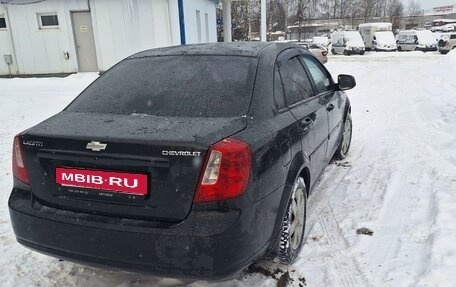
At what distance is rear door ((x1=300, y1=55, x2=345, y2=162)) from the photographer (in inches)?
161

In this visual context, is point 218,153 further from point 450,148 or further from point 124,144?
point 450,148

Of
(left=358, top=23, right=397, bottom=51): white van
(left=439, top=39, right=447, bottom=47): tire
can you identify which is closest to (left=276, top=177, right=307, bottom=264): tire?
(left=439, top=39, right=447, bottom=47): tire

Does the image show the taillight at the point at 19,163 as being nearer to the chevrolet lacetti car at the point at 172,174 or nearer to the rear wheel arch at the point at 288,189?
the chevrolet lacetti car at the point at 172,174

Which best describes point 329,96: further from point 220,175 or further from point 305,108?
point 220,175

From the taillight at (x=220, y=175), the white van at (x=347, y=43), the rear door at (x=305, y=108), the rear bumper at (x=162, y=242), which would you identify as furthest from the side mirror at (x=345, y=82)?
the white van at (x=347, y=43)

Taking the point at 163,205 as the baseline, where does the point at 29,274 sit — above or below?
below

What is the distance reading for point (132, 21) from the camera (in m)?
15.3

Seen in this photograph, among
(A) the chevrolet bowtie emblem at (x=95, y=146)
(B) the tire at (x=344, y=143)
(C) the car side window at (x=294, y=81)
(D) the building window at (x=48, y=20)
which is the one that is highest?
(D) the building window at (x=48, y=20)

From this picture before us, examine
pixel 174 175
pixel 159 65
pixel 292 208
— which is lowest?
pixel 292 208

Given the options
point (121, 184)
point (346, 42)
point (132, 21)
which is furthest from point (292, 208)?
point (346, 42)

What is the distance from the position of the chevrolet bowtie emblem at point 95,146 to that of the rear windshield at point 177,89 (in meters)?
0.51

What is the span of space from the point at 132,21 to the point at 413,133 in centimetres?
1169

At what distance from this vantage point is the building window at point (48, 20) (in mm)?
15461

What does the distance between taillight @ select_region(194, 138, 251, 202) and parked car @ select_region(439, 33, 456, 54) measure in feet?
108
